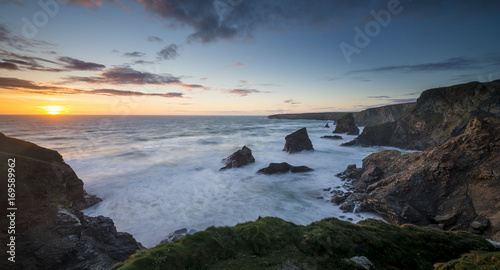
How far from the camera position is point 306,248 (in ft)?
31.7

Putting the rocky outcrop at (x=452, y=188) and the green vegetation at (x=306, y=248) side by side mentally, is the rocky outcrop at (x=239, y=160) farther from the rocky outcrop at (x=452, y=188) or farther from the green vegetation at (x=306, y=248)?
the green vegetation at (x=306, y=248)

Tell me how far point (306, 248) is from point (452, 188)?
59.9 ft

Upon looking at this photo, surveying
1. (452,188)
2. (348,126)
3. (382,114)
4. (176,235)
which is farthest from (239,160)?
(382,114)

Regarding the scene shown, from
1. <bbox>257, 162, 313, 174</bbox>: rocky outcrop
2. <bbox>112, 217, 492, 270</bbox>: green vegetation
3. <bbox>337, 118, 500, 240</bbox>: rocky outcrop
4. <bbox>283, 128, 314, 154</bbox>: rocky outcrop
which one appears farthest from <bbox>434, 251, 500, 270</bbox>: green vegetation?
<bbox>283, 128, 314, 154</bbox>: rocky outcrop

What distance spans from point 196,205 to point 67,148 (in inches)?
2383

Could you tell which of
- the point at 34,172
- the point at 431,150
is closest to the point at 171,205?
the point at 34,172

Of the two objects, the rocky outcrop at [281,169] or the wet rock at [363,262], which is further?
the rocky outcrop at [281,169]

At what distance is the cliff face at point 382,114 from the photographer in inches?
4099

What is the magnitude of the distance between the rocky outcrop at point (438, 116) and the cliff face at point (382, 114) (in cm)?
4690

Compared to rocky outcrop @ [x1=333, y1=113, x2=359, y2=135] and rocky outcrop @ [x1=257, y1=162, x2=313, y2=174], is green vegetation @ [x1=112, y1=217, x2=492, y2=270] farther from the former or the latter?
rocky outcrop @ [x1=333, y1=113, x2=359, y2=135]

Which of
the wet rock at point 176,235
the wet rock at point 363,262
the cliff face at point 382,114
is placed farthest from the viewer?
the cliff face at point 382,114

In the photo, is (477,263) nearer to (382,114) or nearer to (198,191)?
(198,191)

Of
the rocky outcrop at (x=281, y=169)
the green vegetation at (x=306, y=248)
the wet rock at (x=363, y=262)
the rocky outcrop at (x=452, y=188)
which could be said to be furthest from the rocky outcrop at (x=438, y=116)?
the wet rock at (x=363, y=262)

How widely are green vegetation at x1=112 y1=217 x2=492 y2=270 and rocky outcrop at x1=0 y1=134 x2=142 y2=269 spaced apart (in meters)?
4.86
